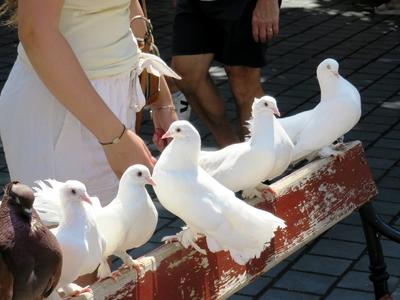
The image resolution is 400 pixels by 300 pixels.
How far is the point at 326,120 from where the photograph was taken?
129 inches

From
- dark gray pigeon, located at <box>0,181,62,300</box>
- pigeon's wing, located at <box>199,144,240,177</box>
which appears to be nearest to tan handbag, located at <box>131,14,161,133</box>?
pigeon's wing, located at <box>199,144,240,177</box>

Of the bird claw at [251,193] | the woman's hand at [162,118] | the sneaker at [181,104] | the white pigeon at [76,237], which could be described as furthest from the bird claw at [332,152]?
the sneaker at [181,104]

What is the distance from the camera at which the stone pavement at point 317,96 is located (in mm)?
4363

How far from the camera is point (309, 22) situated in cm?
994

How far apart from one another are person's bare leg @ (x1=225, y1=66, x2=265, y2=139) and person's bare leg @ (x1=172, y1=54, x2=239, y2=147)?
130 mm

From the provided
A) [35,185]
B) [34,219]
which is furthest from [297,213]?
[34,219]

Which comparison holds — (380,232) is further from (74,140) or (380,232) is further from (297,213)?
(74,140)

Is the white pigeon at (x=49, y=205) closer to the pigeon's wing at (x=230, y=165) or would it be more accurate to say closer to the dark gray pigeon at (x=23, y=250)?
the dark gray pigeon at (x=23, y=250)

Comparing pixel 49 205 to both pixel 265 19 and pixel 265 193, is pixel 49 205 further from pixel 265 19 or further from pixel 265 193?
pixel 265 19

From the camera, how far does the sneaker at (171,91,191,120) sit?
16.0ft

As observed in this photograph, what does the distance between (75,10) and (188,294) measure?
80 cm

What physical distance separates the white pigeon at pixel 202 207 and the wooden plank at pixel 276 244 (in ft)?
0.26

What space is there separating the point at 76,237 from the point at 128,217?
23 cm

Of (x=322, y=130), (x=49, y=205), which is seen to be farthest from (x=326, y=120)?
(x=49, y=205)
